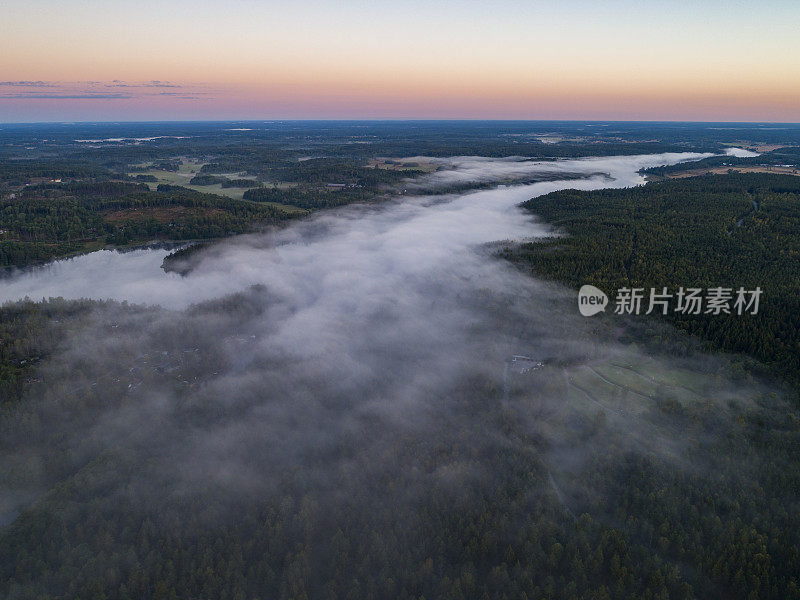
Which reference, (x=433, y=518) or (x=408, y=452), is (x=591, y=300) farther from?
(x=433, y=518)

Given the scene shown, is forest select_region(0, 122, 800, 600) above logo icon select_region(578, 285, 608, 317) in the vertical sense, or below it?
below

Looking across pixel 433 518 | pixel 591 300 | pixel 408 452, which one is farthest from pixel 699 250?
pixel 433 518

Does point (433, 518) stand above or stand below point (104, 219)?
below

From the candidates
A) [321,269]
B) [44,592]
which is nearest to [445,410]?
[44,592]

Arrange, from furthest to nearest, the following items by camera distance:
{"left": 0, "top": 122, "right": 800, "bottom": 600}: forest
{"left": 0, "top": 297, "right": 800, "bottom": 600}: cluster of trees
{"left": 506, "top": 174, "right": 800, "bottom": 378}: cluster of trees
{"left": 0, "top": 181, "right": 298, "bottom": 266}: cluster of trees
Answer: {"left": 0, "top": 181, "right": 298, "bottom": 266}: cluster of trees → {"left": 506, "top": 174, "right": 800, "bottom": 378}: cluster of trees → {"left": 0, "top": 122, "right": 800, "bottom": 600}: forest → {"left": 0, "top": 297, "right": 800, "bottom": 600}: cluster of trees

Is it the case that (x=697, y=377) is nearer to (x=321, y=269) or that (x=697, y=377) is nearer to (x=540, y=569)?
(x=540, y=569)

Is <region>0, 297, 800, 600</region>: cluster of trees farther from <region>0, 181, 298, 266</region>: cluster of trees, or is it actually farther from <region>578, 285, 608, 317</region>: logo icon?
<region>0, 181, 298, 266</region>: cluster of trees

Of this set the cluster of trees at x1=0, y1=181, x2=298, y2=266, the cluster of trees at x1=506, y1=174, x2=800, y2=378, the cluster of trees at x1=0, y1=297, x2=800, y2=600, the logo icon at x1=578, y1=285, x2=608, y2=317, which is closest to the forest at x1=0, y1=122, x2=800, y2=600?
the cluster of trees at x1=0, y1=297, x2=800, y2=600
